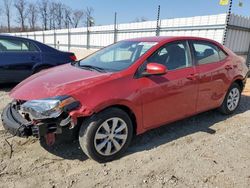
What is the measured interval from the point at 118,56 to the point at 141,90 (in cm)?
104

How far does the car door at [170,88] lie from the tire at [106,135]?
0.36 metres

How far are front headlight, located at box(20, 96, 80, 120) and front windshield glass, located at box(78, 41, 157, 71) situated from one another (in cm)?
89

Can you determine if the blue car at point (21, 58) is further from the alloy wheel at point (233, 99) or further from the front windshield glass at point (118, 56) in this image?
the alloy wheel at point (233, 99)

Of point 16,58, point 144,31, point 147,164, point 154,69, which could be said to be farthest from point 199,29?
point 147,164

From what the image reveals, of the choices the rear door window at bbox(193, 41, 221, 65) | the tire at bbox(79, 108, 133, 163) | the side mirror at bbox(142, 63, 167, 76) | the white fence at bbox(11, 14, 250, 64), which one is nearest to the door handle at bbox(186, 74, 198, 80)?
the rear door window at bbox(193, 41, 221, 65)

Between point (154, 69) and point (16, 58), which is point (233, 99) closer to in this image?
point (154, 69)

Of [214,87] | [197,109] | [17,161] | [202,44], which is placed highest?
[202,44]

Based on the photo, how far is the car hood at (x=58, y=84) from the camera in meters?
2.82

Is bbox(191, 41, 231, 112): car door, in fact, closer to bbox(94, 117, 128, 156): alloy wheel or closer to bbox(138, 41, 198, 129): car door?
bbox(138, 41, 198, 129): car door

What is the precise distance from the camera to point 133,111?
313 cm

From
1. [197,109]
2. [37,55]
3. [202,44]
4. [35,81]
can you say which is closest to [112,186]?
[35,81]

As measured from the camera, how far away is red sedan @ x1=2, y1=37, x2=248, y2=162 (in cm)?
272

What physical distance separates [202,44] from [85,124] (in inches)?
104

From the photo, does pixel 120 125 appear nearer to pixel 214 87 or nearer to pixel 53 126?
pixel 53 126
